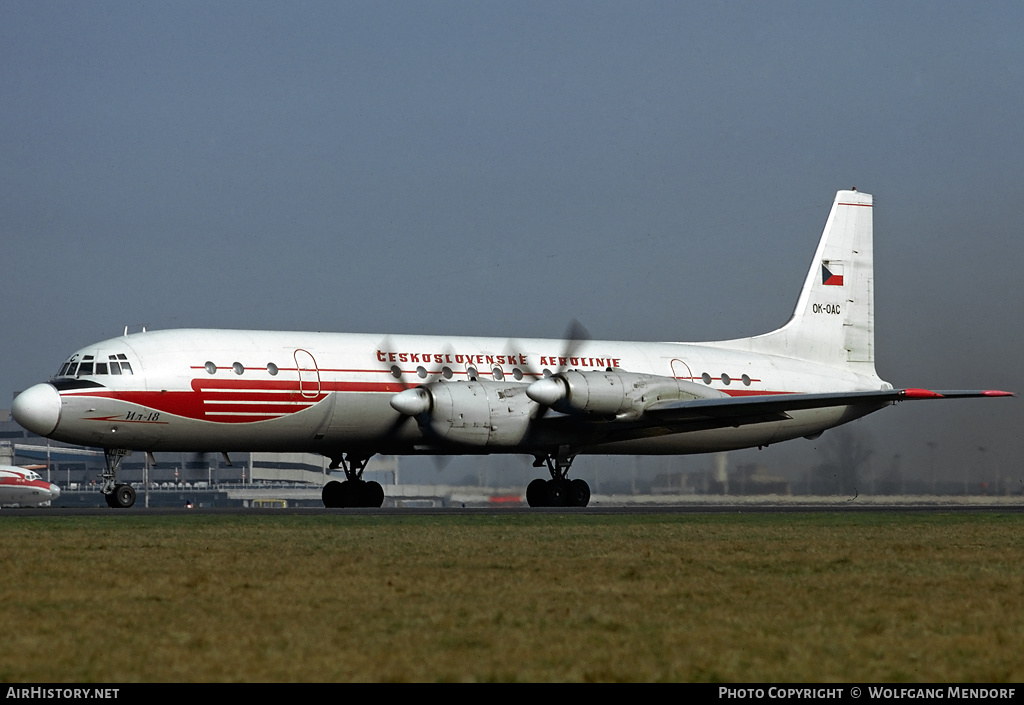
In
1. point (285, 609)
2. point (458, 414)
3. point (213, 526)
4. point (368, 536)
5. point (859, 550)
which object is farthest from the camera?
point (458, 414)

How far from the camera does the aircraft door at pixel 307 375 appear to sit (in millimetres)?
34656

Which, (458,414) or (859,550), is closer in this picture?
(859,550)

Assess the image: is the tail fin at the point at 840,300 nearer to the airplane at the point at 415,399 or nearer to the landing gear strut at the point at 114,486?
the airplane at the point at 415,399

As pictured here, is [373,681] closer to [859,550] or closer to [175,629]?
[175,629]

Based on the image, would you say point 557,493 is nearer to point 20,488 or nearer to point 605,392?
point 605,392

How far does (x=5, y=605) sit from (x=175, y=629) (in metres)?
2.50

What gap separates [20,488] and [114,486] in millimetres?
46322

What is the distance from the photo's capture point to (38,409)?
3241cm

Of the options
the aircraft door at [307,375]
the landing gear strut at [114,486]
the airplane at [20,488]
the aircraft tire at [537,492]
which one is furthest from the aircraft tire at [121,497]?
the airplane at [20,488]

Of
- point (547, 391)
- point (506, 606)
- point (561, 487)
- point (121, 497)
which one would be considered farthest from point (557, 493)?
point (506, 606)

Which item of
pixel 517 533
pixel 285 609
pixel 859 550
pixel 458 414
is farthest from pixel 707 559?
pixel 458 414

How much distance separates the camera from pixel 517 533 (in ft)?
80.2

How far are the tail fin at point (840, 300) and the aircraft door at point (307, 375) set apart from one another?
17.0 m

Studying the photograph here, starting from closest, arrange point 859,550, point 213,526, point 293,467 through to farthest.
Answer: point 859,550 → point 213,526 → point 293,467
